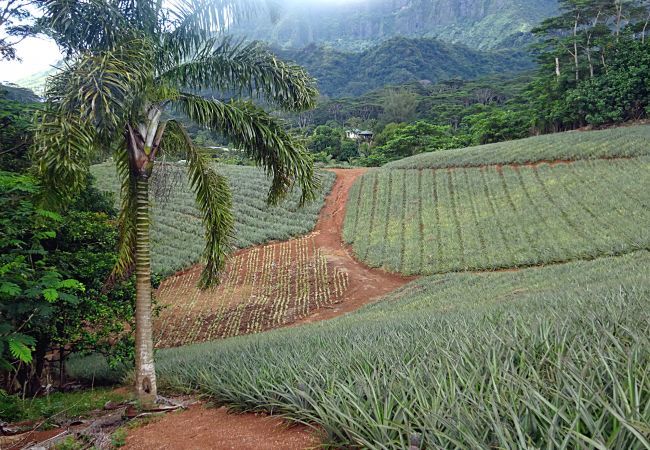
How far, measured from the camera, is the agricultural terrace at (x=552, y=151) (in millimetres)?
27500

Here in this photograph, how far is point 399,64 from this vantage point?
444 feet

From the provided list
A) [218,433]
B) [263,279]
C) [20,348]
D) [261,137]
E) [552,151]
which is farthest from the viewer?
[552,151]

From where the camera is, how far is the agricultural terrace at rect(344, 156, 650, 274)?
1819cm

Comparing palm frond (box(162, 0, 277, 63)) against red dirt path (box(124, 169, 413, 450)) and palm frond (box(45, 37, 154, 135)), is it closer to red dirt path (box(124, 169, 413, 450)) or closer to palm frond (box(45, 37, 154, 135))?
palm frond (box(45, 37, 154, 135))

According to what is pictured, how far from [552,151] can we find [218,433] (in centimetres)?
3020

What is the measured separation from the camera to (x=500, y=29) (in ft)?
547

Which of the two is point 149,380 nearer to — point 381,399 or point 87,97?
point 87,97

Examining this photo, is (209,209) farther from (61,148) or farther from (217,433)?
(217,433)

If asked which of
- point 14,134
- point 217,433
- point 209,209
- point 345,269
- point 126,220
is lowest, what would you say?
point 345,269

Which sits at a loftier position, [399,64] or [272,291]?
[399,64]

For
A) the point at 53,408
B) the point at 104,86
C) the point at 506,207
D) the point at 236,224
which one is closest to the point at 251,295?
the point at 236,224

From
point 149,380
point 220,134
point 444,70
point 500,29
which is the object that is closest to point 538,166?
point 220,134

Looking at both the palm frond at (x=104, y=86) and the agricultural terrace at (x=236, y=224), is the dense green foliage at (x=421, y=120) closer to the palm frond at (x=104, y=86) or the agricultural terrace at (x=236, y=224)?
the agricultural terrace at (x=236, y=224)

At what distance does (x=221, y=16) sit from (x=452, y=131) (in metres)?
59.9
